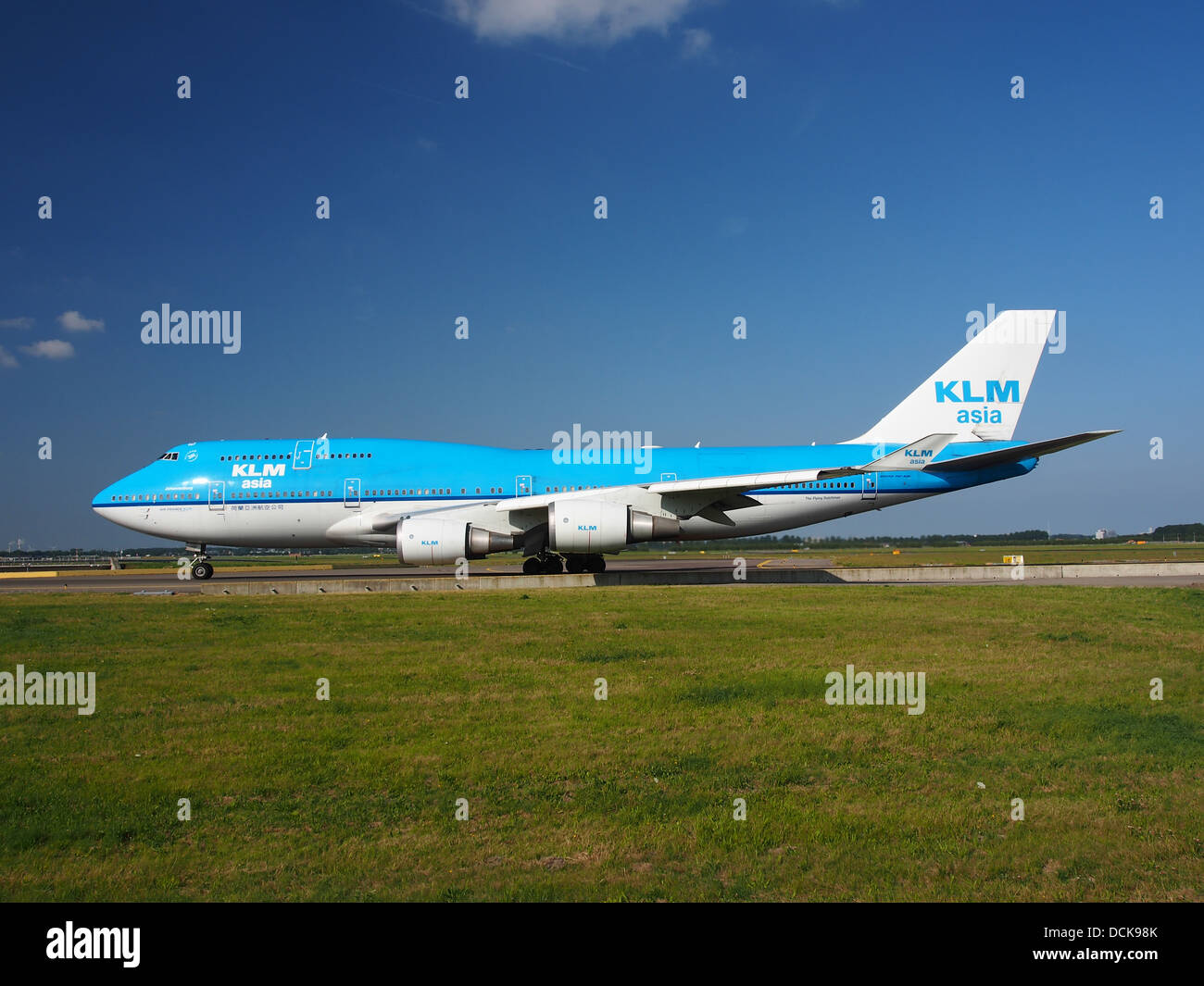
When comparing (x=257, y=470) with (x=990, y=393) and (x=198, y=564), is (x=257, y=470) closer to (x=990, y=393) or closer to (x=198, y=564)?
(x=198, y=564)

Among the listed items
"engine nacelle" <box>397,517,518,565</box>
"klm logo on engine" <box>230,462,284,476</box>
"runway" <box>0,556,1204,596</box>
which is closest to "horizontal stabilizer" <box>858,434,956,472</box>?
"runway" <box>0,556,1204,596</box>

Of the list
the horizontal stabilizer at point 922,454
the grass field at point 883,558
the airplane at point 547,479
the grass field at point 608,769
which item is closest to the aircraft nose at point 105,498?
the airplane at point 547,479

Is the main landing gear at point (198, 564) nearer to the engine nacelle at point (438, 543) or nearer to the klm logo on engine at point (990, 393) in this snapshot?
the engine nacelle at point (438, 543)

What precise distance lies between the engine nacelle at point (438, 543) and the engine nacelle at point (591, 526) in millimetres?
2337

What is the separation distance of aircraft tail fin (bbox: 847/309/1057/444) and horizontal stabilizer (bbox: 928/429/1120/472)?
3.03m

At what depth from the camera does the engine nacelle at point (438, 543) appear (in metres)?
23.7

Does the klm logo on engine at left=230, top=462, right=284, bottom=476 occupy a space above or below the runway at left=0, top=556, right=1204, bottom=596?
above

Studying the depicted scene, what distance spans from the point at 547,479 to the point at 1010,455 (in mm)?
15459

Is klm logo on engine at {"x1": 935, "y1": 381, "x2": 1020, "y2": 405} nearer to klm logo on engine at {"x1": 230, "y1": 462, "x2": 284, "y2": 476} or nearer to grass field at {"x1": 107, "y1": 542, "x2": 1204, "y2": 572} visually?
grass field at {"x1": 107, "y1": 542, "x2": 1204, "y2": 572}

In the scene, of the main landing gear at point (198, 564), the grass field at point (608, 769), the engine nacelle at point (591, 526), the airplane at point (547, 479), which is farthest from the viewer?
the main landing gear at point (198, 564)

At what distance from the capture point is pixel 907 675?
9.68m

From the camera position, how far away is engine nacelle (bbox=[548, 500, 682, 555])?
930 inches
